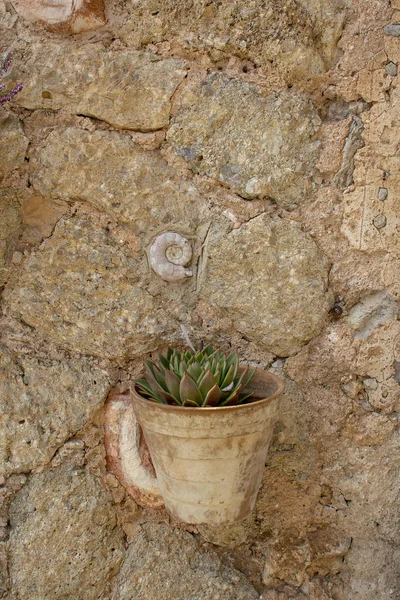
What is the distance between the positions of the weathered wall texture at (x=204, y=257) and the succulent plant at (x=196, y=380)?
17 centimetres

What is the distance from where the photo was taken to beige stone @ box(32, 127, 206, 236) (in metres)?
1.83

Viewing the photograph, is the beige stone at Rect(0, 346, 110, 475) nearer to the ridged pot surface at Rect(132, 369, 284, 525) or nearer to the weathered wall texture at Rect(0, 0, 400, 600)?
the weathered wall texture at Rect(0, 0, 400, 600)

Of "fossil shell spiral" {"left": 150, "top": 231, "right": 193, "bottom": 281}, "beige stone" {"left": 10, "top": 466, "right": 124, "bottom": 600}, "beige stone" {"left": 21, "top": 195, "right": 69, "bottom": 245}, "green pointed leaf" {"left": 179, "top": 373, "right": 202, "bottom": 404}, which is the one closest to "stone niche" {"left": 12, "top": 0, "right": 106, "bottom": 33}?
"beige stone" {"left": 21, "top": 195, "right": 69, "bottom": 245}

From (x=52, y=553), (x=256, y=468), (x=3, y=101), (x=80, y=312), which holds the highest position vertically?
(x=3, y=101)

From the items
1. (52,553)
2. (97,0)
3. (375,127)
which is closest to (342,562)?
(52,553)

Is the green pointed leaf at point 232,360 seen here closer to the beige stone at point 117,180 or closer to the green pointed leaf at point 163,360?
the green pointed leaf at point 163,360

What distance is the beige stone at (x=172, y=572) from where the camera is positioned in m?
1.84

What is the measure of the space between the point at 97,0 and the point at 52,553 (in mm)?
1623

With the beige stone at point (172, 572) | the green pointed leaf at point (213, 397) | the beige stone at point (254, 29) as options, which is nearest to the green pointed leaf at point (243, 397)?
the green pointed leaf at point (213, 397)

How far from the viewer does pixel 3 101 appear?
174 cm

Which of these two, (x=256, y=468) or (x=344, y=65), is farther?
(x=344, y=65)

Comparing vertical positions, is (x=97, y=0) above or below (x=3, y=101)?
above

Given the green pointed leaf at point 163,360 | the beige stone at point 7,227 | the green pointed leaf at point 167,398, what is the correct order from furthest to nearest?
the beige stone at point 7,227
the green pointed leaf at point 163,360
the green pointed leaf at point 167,398

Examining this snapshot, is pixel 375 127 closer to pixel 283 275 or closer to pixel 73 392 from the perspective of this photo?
pixel 283 275
